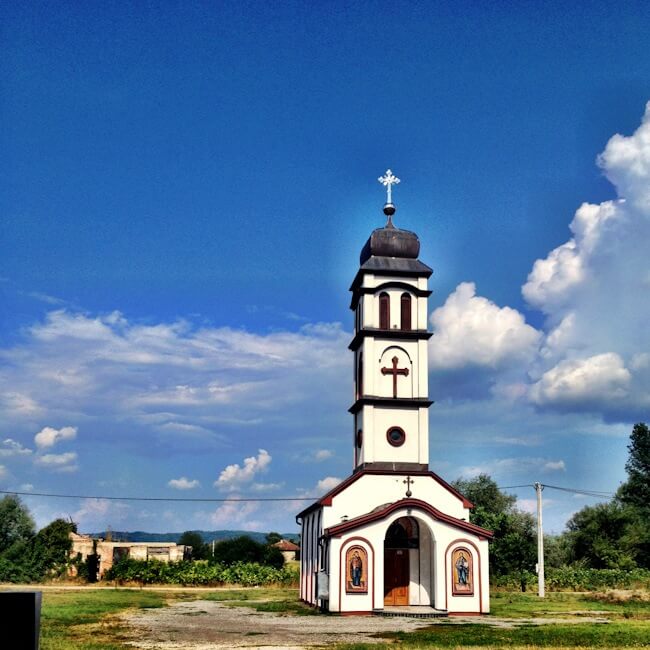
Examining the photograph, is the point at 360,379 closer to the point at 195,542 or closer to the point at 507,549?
the point at 507,549

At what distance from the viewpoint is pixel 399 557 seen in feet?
115

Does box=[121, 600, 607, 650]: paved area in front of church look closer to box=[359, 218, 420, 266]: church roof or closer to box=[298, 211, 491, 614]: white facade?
box=[298, 211, 491, 614]: white facade

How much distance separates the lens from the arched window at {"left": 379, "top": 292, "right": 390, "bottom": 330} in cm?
3778

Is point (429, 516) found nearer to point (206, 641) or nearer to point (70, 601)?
point (206, 641)

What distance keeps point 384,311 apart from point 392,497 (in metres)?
8.55

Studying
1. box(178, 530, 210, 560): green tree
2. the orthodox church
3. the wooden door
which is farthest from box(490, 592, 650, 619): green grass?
box(178, 530, 210, 560): green tree

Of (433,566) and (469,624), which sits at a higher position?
(433,566)

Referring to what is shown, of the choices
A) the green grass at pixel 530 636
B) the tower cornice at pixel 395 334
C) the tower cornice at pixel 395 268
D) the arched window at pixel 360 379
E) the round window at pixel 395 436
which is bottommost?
the green grass at pixel 530 636

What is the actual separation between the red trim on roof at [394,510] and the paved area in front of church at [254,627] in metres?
3.40

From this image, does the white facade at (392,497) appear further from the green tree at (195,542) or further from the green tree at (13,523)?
the green tree at (195,542)

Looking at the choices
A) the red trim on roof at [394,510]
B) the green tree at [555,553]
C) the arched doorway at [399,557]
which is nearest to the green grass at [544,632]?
the red trim on roof at [394,510]

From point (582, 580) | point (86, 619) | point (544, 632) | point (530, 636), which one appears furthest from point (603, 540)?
point (86, 619)

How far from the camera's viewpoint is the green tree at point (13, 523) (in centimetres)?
6588

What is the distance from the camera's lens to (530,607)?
1422 inches
